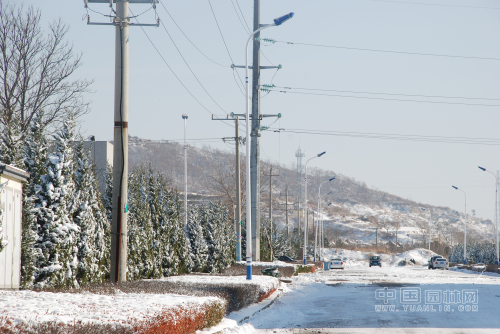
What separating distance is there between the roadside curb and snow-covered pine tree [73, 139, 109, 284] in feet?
14.8

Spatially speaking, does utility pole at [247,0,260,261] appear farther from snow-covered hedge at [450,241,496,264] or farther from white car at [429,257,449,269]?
snow-covered hedge at [450,241,496,264]

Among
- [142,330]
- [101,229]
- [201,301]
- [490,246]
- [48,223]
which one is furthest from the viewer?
[490,246]

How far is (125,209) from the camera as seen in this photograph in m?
14.3

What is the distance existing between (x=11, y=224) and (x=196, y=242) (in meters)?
17.1

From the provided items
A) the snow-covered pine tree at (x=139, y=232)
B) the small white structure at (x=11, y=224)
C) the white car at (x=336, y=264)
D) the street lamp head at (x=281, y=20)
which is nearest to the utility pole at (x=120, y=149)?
the small white structure at (x=11, y=224)

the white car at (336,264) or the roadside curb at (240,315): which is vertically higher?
the roadside curb at (240,315)

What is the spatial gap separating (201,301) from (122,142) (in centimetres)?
531

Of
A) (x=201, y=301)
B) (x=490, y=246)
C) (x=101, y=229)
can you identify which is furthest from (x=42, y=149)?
(x=490, y=246)

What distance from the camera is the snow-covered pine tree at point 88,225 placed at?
1548cm

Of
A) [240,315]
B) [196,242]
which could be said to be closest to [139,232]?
[240,315]

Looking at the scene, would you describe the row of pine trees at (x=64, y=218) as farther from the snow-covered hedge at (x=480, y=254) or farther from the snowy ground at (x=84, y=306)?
the snow-covered hedge at (x=480, y=254)

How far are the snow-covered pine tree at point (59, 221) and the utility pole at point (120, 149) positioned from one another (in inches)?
52.1

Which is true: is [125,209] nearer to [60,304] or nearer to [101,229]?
[101,229]

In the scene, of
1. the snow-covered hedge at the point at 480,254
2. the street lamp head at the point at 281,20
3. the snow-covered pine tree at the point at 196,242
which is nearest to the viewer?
the street lamp head at the point at 281,20
